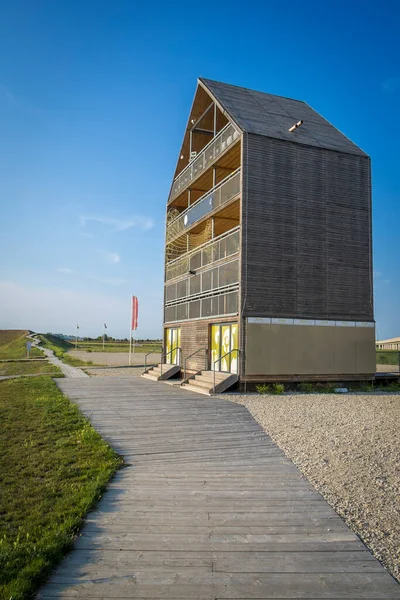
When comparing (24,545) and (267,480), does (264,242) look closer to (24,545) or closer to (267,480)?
(267,480)

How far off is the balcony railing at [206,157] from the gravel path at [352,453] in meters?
11.5

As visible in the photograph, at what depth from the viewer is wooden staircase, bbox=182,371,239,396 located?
16.5m

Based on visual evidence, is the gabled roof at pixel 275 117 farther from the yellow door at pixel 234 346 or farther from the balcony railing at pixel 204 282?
the yellow door at pixel 234 346

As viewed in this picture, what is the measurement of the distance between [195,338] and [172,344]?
4.29 metres

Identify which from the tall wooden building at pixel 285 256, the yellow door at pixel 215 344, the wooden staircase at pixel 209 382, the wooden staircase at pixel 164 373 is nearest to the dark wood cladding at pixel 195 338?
the tall wooden building at pixel 285 256

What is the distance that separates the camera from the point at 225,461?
324 inches

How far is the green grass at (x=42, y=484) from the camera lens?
440cm

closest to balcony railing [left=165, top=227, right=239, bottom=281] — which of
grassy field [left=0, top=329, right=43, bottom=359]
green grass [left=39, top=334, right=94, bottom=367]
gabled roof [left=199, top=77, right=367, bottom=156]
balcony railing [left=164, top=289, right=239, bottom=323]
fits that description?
balcony railing [left=164, top=289, right=239, bottom=323]

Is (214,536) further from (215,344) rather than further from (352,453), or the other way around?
(215,344)

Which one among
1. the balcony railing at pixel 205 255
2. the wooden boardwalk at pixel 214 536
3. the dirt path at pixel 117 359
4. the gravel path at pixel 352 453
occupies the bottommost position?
the wooden boardwalk at pixel 214 536

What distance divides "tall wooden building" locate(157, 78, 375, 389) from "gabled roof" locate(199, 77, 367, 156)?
0.09 metres

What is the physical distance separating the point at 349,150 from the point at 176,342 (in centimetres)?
1277

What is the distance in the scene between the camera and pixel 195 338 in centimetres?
2234

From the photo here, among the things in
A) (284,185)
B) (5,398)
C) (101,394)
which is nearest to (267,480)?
(101,394)
